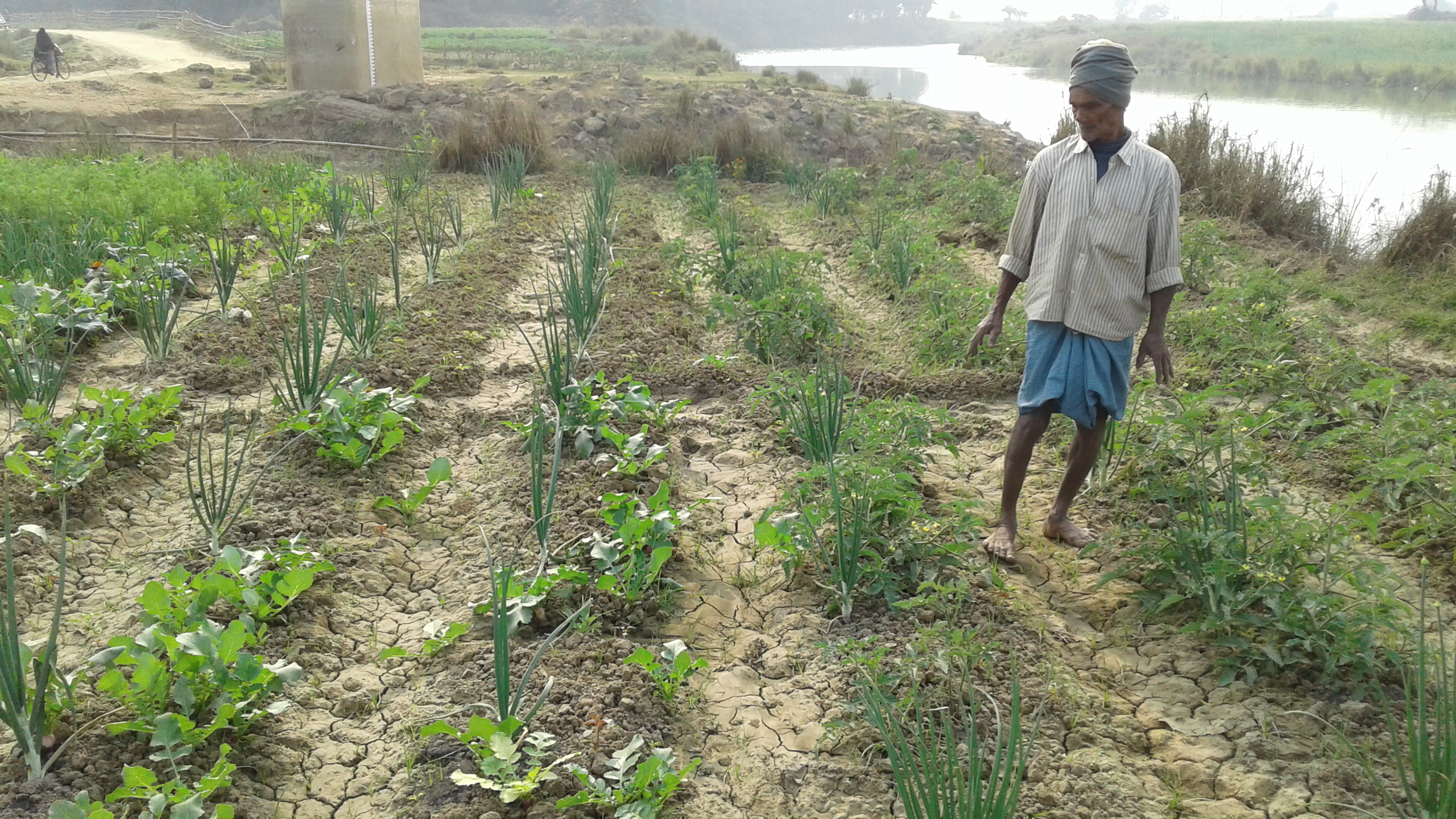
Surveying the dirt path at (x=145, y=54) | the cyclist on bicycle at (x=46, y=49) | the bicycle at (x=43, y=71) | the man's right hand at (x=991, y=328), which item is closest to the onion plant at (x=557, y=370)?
the man's right hand at (x=991, y=328)

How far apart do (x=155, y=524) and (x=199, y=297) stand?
2797 millimetres

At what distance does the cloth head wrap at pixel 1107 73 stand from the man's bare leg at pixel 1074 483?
921 millimetres

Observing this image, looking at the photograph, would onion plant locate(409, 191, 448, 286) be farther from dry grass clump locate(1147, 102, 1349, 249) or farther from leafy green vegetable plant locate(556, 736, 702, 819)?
dry grass clump locate(1147, 102, 1349, 249)

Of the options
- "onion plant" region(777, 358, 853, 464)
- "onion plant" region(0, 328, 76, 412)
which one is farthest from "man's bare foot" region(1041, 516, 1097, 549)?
"onion plant" region(0, 328, 76, 412)

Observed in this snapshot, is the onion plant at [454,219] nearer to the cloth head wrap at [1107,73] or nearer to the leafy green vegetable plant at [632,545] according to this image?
the leafy green vegetable plant at [632,545]

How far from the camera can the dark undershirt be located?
2881 mm

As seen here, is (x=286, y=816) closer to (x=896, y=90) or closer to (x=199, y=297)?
(x=199, y=297)

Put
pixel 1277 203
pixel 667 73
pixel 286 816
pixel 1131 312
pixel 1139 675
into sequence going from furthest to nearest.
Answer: pixel 667 73, pixel 1277 203, pixel 1131 312, pixel 1139 675, pixel 286 816

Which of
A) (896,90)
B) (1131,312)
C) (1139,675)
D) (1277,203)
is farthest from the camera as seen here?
(896,90)

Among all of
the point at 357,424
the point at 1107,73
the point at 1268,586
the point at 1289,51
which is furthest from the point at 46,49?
the point at 1289,51

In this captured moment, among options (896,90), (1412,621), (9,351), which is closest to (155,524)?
(9,351)

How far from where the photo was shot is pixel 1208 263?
5758mm

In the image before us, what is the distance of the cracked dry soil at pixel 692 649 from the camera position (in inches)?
87.0

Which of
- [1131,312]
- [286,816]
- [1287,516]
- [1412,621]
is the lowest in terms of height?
[286,816]
